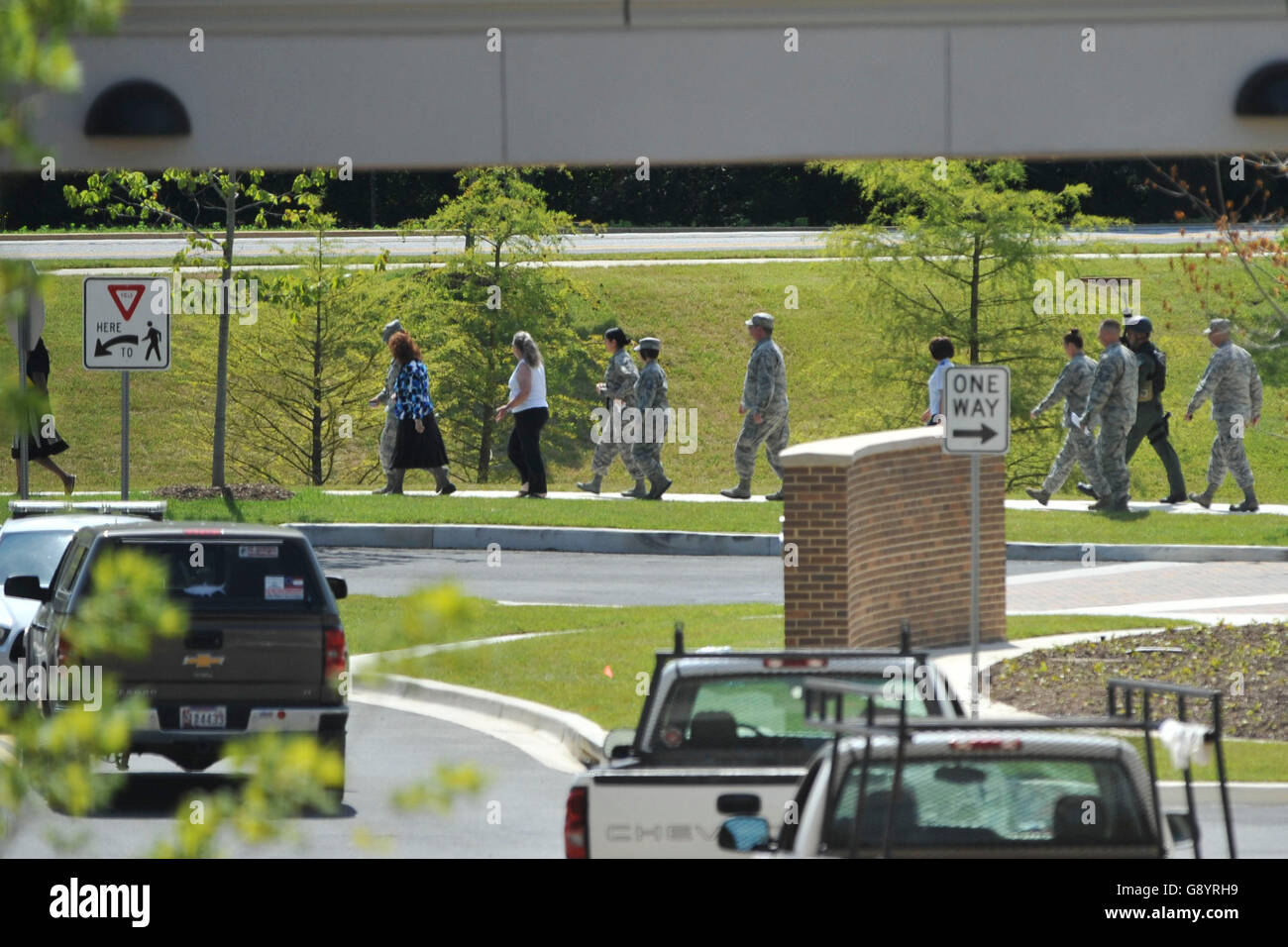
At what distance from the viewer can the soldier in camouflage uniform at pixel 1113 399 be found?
23.3 m

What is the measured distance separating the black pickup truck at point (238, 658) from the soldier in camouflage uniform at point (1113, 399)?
1351 cm

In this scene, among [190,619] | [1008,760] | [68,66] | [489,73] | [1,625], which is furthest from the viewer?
[1,625]

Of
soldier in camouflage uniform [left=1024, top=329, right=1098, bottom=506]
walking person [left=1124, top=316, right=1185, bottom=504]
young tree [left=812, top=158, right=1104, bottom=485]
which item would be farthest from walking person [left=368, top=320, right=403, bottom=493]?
walking person [left=1124, top=316, right=1185, bottom=504]

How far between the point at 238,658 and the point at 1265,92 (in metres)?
6.07

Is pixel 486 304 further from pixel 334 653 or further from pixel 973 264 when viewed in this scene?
pixel 334 653

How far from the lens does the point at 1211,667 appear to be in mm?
15016

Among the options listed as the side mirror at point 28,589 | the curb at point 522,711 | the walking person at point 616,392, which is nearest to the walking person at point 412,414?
the walking person at point 616,392

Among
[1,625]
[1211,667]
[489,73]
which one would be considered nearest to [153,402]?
[1,625]

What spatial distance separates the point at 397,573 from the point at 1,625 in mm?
6795

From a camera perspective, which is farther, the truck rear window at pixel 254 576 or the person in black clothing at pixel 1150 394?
the person in black clothing at pixel 1150 394

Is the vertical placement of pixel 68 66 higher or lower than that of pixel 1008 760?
higher

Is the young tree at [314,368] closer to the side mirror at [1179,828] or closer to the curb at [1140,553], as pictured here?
the curb at [1140,553]

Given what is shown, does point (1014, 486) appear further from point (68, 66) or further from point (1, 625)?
point (68, 66)

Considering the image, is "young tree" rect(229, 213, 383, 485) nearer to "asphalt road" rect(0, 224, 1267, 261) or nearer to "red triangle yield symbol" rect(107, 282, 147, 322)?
"asphalt road" rect(0, 224, 1267, 261)
